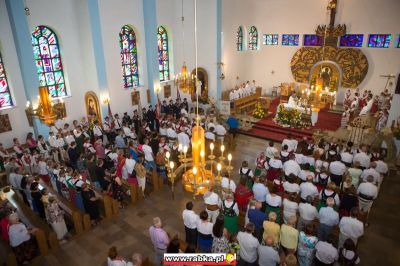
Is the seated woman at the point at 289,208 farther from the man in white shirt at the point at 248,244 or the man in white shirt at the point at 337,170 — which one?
the man in white shirt at the point at 337,170

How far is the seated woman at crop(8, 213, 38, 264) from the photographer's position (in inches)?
269

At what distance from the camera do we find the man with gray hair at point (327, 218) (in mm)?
6781

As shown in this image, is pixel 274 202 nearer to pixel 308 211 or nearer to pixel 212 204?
pixel 308 211

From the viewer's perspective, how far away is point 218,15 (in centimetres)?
1748

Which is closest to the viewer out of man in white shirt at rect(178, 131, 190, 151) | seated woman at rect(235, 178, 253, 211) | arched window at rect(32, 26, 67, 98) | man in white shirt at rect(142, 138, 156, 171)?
seated woman at rect(235, 178, 253, 211)

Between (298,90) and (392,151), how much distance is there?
1037 cm

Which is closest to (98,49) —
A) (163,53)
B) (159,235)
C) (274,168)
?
(163,53)

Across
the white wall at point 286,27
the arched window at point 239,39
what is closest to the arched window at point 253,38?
the white wall at point 286,27

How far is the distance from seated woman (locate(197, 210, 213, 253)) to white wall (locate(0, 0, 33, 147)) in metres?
10.3

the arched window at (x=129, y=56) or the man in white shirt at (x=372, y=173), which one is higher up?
the arched window at (x=129, y=56)

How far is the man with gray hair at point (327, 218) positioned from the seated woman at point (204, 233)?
265 cm

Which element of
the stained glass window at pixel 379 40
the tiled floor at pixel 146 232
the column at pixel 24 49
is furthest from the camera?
the stained glass window at pixel 379 40

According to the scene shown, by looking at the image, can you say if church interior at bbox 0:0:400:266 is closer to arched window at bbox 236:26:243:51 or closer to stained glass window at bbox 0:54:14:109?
stained glass window at bbox 0:54:14:109

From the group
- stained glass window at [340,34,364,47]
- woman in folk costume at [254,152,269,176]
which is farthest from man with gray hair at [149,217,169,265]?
stained glass window at [340,34,364,47]
